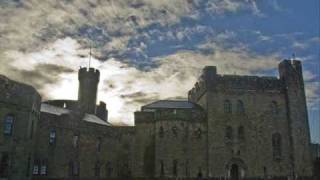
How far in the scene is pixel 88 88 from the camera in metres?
53.8

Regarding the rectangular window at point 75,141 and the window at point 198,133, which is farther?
the window at point 198,133

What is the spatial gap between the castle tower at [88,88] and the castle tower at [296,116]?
2775 centimetres

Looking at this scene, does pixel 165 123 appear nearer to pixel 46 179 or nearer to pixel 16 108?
pixel 46 179

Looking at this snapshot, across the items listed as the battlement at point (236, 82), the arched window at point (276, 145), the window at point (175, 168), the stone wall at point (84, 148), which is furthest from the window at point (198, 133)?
the stone wall at point (84, 148)

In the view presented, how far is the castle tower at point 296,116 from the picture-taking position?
3988 cm

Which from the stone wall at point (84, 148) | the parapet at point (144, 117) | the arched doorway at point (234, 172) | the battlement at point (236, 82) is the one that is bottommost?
the arched doorway at point (234, 172)

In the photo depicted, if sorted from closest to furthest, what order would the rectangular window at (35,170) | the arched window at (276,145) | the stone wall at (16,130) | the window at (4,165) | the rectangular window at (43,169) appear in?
the window at (4,165) < the stone wall at (16,130) < the rectangular window at (35,170) < the rectangular window at (43,169) < the arched window at (276,145)

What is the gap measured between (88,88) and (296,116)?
30260mm

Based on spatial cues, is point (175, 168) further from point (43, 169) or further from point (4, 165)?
point (4, 165)

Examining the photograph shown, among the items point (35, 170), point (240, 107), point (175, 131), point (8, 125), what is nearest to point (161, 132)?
point (175, 131)

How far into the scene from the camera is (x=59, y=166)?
36.3m

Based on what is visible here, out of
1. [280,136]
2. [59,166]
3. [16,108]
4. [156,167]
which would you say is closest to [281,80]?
[280,136]

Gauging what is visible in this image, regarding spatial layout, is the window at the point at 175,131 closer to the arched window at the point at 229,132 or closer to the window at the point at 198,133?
the window at the point at 198,133

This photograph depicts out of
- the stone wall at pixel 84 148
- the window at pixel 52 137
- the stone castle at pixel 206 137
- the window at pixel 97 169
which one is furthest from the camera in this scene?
the window at pixel 97 169
